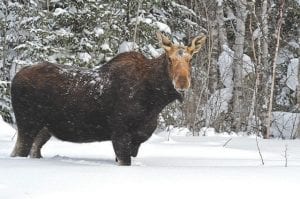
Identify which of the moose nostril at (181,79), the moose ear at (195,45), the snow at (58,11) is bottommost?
the moose nostril at (181,79)

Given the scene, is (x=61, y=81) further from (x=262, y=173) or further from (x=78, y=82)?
(x=262, y=173)

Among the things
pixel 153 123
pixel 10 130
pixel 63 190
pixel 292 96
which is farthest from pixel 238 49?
pixel 63 190

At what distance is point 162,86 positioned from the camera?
19.4ft

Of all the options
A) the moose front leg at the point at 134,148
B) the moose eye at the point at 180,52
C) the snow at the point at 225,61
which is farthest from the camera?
the snow at the point at 225,61

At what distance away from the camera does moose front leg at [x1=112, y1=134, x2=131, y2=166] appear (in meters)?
5.77

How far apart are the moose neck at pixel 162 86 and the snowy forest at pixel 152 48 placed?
538 centimetres

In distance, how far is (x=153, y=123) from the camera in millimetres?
6027

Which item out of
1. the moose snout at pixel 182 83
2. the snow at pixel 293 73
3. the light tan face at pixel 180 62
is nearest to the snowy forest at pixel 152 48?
the snow at pixel 293 73

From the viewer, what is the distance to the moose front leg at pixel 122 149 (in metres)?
5.77

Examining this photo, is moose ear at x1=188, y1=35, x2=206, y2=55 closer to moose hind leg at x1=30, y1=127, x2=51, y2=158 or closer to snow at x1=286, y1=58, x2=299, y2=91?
moose hind leg at x1=30, y1=127, x2=51, y2=158

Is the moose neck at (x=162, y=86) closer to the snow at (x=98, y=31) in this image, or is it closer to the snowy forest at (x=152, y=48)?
the snowy forest at (x=152, y=48)

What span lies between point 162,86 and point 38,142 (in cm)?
148

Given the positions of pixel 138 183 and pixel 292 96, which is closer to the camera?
pixel 138 183

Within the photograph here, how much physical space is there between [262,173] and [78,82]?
239 cm
